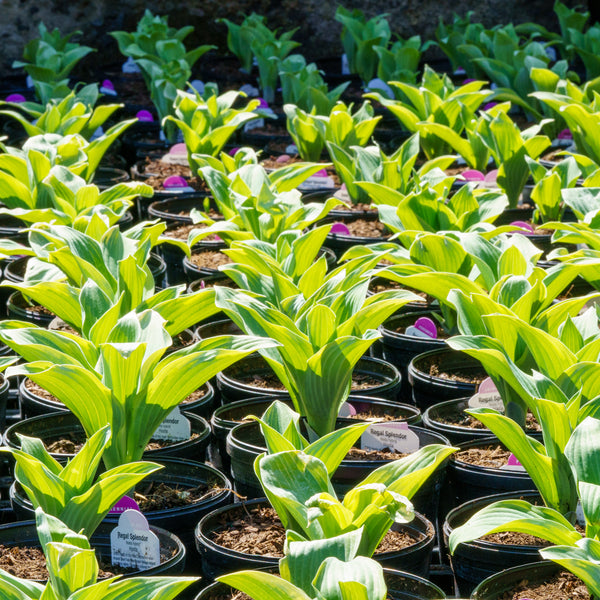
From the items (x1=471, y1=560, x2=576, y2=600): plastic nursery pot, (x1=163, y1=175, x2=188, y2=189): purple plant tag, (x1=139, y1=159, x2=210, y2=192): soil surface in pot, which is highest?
(x1=163, y1=175, x2=188, y2=189): purple plant tag

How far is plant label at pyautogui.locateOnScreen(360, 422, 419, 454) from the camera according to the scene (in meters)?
2.12

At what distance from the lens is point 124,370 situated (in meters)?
1.88

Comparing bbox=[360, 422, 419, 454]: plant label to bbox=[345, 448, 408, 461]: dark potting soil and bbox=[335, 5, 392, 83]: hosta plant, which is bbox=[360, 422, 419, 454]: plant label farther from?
bbox=[335, 5, 392, 83]: hosta plant

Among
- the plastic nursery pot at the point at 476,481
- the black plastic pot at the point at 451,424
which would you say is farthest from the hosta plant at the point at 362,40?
the plastic nursery pot at the point at 476,481

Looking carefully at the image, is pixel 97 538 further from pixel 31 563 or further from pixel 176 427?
pixel 176 427

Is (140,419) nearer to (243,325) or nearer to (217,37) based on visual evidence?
(243,325)

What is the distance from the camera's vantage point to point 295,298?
89.0 inches

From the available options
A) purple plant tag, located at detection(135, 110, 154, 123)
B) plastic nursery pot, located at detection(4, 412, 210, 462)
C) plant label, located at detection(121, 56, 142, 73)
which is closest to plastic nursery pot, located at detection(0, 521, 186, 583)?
plastic nursery pot, located at detection(4, 412, 210, 462)

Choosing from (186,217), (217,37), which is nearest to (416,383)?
(186,217)

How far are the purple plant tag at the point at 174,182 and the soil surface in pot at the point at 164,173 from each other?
0.36 feet

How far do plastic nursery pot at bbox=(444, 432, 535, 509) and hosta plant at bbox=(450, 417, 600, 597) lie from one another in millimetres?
390

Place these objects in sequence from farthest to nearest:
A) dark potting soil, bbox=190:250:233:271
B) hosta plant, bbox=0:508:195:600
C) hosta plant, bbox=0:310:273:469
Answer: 1. dark potting soil, bbox=190:250:233:271
2. hosta plant, bbox=0:310:273:469
3. hosta plant, bbox=0:508:195:600

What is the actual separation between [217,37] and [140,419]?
211 inches

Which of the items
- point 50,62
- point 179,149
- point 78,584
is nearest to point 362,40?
point 50,62
